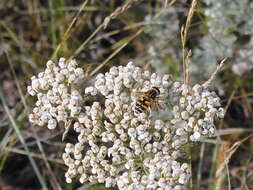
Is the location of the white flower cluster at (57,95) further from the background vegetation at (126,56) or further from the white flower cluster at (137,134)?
the background vegetation at (126,56)

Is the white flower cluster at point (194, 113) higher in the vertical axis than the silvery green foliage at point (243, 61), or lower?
lower

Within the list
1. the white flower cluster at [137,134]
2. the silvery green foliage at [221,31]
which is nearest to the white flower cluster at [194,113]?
the white flower cluster at [137,134]

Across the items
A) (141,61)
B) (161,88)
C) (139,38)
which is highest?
(139,38)

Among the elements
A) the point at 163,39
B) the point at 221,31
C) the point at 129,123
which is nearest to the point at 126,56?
the point at 163,39

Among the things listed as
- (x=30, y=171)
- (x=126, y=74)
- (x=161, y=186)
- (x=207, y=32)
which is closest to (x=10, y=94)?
(x=30, y=171)

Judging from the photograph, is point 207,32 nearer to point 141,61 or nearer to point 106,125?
point 141,61

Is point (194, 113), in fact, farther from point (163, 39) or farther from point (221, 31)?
point (163, 39)
